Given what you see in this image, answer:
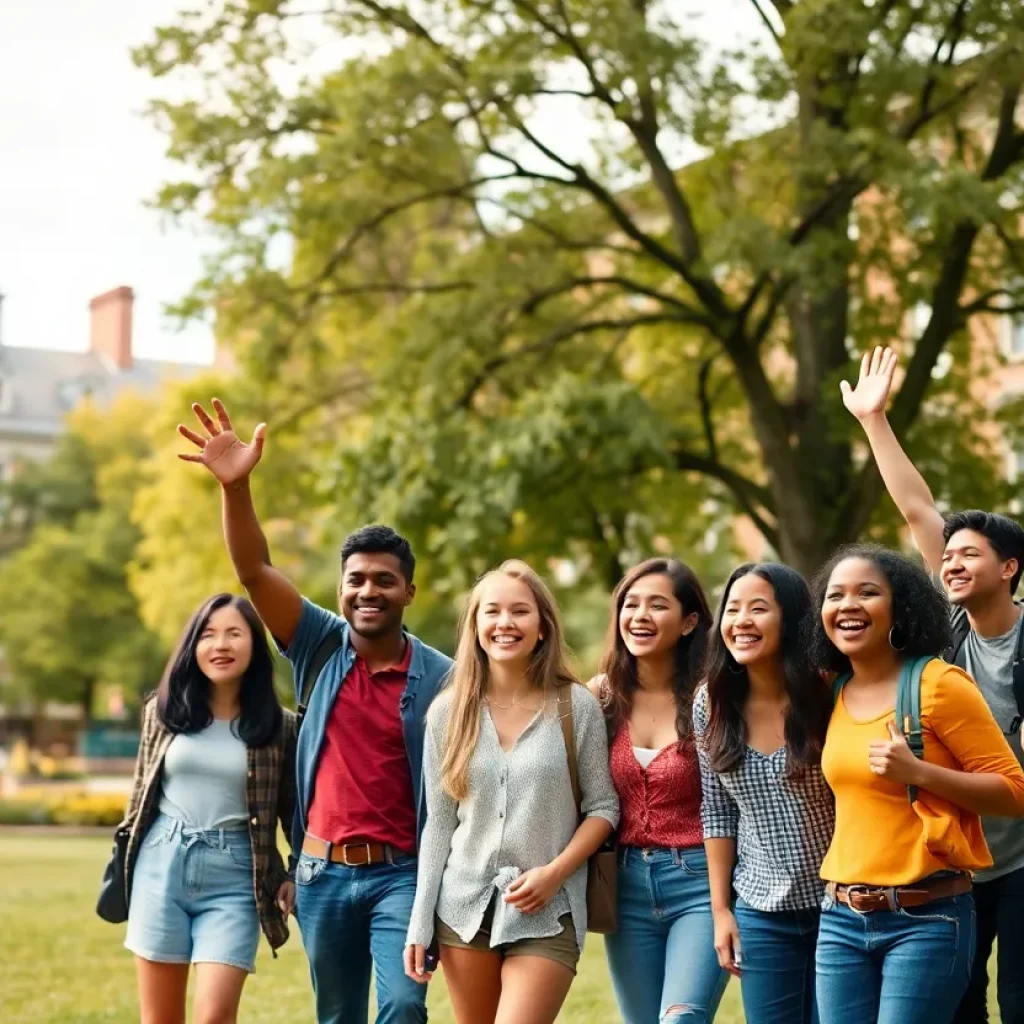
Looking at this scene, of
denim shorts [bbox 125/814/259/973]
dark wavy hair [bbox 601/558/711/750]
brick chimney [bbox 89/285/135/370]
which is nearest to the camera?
dark wavy hair [bbox 601/558/711/750]

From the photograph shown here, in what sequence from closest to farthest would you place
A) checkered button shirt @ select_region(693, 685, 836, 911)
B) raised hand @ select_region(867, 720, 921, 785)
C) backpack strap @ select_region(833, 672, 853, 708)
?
raised hand @ select_region(867, 720, 921, 785) < backpack strap @ select_region(833, 672, 853, 708) < checkered button shirt @ select_region(693, 685, 836, 911)

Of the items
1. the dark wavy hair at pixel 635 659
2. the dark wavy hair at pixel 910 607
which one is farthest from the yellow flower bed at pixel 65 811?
the dark wavy hair at pixel 910 607

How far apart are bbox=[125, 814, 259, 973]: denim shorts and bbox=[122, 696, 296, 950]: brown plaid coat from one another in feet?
0.17

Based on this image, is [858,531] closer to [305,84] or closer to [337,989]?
[305,84]

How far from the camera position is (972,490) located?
19922 mm

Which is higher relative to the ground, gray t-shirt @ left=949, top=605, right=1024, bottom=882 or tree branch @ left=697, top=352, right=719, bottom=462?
tree branch @ left=697, top=352, right=719, bottom=462

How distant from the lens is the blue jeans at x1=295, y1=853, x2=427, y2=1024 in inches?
231

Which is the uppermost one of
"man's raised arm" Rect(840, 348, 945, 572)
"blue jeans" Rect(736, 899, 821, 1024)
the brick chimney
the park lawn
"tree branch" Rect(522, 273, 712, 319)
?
the brick chimney

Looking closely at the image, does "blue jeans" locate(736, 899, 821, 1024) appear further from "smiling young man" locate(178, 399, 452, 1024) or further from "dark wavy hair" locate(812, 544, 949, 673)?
"smiling young man" locate(178, 399, 452, 1024)

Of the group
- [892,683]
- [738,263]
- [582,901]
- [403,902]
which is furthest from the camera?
[738,263]

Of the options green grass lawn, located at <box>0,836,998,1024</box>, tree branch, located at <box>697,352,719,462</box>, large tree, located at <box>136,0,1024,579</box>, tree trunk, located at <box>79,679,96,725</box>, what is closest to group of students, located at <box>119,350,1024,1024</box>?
green grass lawn, located at <box>0,836,998,1024</box>

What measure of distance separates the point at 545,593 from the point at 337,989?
5.44 feet

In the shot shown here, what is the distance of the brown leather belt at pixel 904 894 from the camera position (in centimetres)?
466

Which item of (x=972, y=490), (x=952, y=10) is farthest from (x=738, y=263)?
(x=972, y=490)
